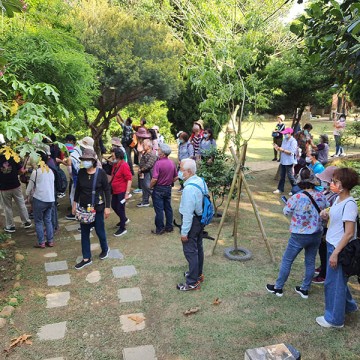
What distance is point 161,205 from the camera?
6.78 metres

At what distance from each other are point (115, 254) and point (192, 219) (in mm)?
1946

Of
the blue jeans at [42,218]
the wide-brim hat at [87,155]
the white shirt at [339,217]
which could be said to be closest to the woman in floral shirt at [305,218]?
the white shirt at [339,217]

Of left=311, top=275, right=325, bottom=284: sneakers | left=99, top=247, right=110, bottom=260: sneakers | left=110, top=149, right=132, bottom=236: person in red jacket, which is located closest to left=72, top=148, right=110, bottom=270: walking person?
left=99, top=247, right=110, bottom=260: sneakers

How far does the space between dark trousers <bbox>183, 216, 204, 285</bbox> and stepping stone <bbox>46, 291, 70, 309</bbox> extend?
1.59m

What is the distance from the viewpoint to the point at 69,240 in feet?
21.7

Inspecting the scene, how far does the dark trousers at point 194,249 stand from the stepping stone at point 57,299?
5.23ft

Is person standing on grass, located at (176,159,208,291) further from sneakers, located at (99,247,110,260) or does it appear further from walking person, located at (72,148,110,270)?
sneakers, located at (99,247,110,260)

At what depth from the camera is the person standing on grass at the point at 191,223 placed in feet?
14.9

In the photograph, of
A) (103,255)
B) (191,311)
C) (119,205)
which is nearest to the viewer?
(191,311)

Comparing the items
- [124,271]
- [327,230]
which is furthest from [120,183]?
[327,230]

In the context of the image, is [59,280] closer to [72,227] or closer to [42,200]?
[42,200]

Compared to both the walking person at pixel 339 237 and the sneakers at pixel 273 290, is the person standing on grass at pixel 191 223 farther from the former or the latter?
the walking person at pixel 339 237

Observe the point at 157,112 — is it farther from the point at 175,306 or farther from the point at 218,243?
the point at 175,306

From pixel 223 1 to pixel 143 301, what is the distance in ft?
32.8
